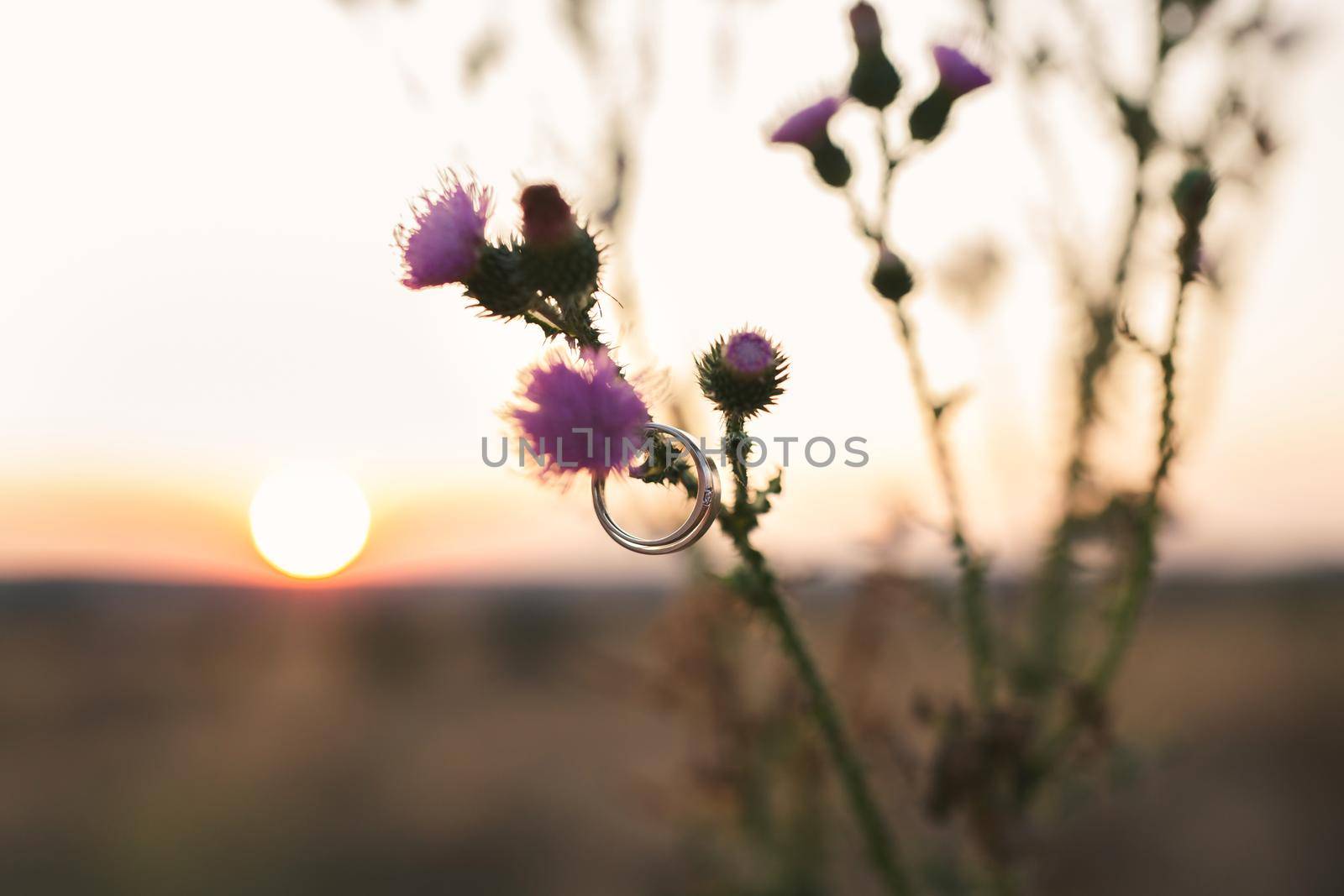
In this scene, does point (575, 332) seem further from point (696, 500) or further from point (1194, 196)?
point (1194, 196)

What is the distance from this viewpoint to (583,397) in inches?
31.6

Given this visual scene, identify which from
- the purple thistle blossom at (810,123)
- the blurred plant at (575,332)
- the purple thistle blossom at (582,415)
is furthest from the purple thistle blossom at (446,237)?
the purple thistle blossom at (810,123)

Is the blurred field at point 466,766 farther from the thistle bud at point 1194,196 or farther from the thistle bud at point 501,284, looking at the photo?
the thistle bud at point 501,284

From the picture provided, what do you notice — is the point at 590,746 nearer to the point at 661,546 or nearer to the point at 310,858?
the point at 310,858

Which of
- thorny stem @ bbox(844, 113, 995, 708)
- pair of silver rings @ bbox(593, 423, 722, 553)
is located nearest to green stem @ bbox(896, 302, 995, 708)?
thorny stem @ bbox(844, 113, 995, 708)

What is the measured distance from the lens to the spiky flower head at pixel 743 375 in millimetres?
952

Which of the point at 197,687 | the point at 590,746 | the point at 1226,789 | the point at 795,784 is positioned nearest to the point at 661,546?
the point at 795,784

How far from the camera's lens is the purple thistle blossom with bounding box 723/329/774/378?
957 millimetres

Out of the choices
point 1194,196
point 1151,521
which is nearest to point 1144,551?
point 1151,521

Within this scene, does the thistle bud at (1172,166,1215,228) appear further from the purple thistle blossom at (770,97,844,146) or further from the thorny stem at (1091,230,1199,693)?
the purple thistle blossom at (770,97,844,146)

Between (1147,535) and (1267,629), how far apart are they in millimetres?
13369

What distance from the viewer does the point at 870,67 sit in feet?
3.72

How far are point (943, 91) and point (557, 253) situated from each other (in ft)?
1.90

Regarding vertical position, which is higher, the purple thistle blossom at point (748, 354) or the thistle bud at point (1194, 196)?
the thistle bud at point (1194, 196)
